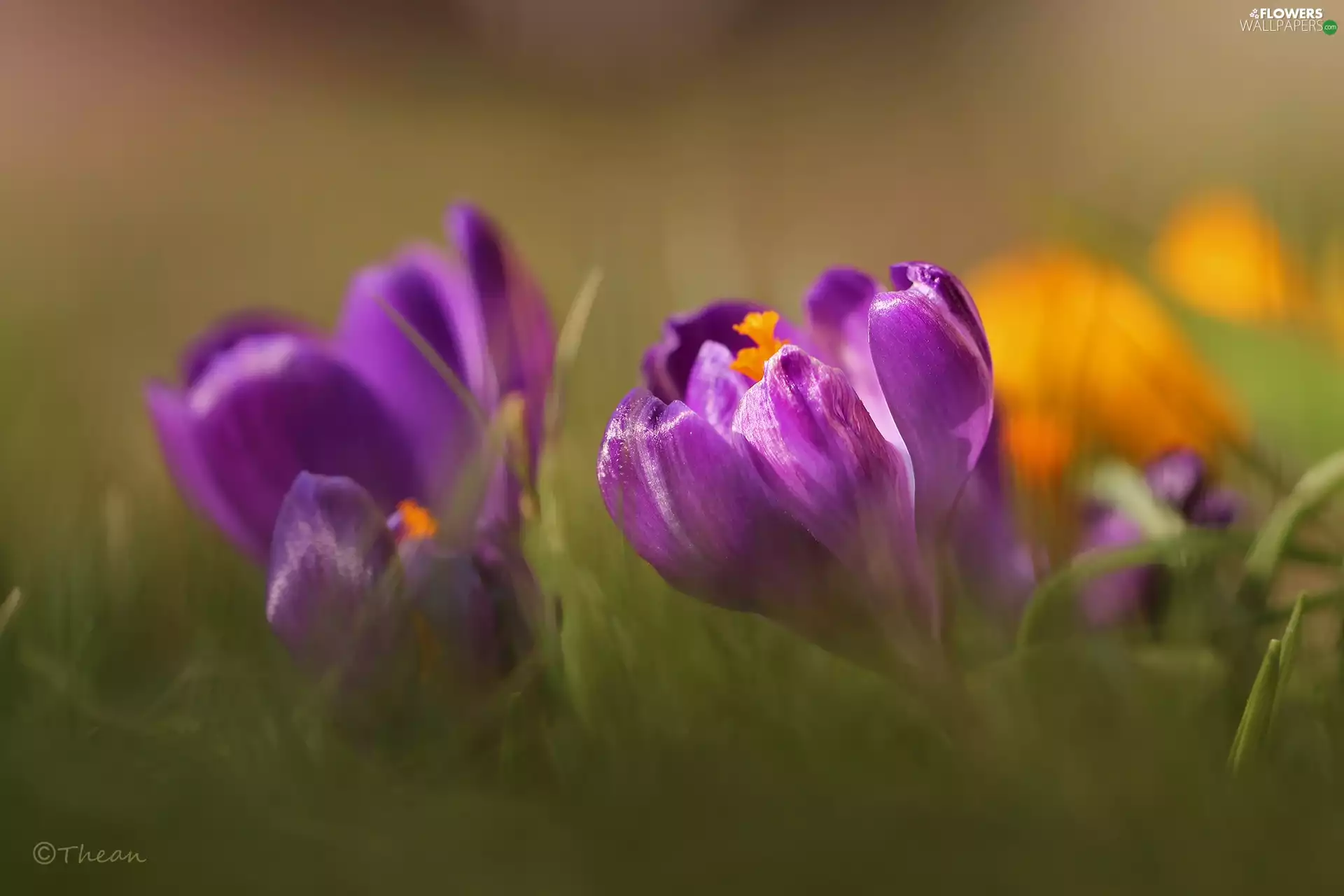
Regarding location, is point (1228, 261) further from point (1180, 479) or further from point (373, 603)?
Result: point (373, 603)

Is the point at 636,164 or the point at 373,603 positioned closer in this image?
the point at 373,603

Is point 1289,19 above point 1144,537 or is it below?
above

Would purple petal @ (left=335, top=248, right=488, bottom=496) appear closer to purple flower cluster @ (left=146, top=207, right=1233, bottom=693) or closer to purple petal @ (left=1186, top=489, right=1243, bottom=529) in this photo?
purple flower cluster @ (left=146, top=207, right=1233, bottom=693)

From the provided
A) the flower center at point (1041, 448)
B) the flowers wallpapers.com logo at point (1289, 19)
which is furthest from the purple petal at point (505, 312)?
the flowers wallpapers.com logo at point (1289, 19)

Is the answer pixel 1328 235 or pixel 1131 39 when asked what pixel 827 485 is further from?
pixel 1131 39

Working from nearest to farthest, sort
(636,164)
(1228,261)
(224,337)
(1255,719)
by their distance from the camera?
A: (1255,719), (224,337), (1228,261), (636,164)

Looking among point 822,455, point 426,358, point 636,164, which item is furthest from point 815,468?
point 636,164

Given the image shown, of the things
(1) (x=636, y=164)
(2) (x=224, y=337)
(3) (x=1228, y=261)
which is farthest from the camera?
(1) (x=636, y=164)

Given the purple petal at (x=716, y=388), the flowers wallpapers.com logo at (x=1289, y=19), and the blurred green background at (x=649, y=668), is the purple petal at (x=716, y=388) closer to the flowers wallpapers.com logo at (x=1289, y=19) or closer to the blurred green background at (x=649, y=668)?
the blurred green background at (x=649, y=668)
